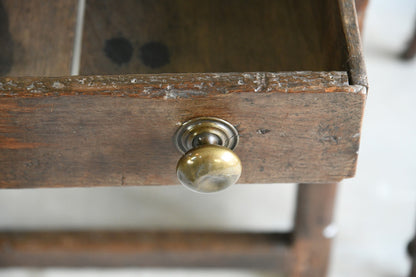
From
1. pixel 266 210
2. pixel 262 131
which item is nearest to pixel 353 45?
pixel 262 131

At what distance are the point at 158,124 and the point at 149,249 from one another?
1.89 ft

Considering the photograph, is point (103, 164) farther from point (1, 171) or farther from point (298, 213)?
point (298, 213)

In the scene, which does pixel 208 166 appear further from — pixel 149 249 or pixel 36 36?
pixel 149 249

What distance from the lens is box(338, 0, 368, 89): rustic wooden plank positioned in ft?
1.61

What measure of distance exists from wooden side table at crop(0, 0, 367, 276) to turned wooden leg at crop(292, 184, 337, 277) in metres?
0.33

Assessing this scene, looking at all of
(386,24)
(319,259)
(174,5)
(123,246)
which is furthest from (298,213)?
(386,24)

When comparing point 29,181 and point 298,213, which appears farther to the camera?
point 298,213

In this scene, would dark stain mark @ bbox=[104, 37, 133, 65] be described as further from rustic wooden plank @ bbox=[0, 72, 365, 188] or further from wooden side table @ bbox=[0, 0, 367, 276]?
rustic wooden plank @ bbox=[0, 72, 365, 188]

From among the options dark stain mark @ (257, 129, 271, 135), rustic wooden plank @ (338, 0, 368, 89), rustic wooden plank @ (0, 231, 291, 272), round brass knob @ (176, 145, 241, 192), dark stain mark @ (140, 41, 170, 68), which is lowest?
round brass knob @ (176, 145, 241, 192)

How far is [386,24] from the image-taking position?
1601 millimetres

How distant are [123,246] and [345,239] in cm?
43

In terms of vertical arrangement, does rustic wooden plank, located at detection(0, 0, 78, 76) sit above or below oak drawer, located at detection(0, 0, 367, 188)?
above

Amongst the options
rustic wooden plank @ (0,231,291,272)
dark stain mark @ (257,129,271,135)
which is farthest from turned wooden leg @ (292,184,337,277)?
dark stain mark @ (257,129,271,135)

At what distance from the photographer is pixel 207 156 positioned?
1.57 feet
